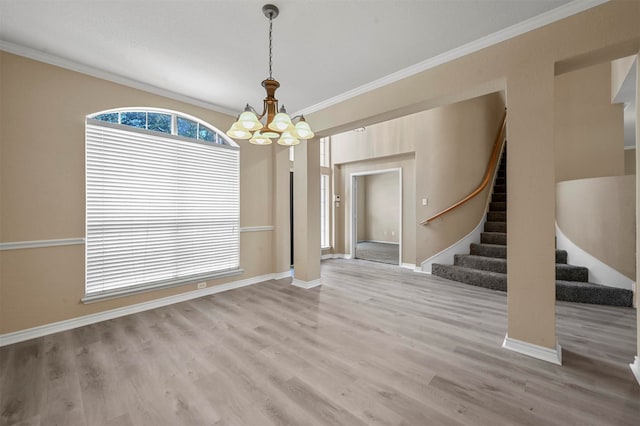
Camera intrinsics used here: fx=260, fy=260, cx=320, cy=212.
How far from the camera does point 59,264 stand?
284 centimetres

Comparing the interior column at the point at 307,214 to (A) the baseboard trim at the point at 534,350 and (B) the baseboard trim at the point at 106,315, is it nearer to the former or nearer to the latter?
(B) the baseboard trim at the point at 106,315

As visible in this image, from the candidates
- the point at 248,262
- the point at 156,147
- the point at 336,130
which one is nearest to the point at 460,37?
the point at 336,130

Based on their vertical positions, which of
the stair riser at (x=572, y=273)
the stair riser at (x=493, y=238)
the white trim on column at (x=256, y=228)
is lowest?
the stair riser at (x=572, y=273)

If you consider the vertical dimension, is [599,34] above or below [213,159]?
above

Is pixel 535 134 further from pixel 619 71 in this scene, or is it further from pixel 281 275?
pixel 281 275

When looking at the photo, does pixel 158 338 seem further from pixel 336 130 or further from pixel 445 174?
pixel 445 174

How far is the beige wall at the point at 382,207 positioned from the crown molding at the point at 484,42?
259 inches

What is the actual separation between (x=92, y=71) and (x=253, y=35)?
2.09 m

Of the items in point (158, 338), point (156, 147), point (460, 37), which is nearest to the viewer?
point (460, 37)

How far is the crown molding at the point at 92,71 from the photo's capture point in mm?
2602

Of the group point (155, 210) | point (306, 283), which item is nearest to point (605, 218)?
point (306, 283)

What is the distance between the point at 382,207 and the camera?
10312 millimetres

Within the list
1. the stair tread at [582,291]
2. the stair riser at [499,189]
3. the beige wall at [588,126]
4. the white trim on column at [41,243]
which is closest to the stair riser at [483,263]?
the stair tread at [582,291]

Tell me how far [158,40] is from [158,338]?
296cm
